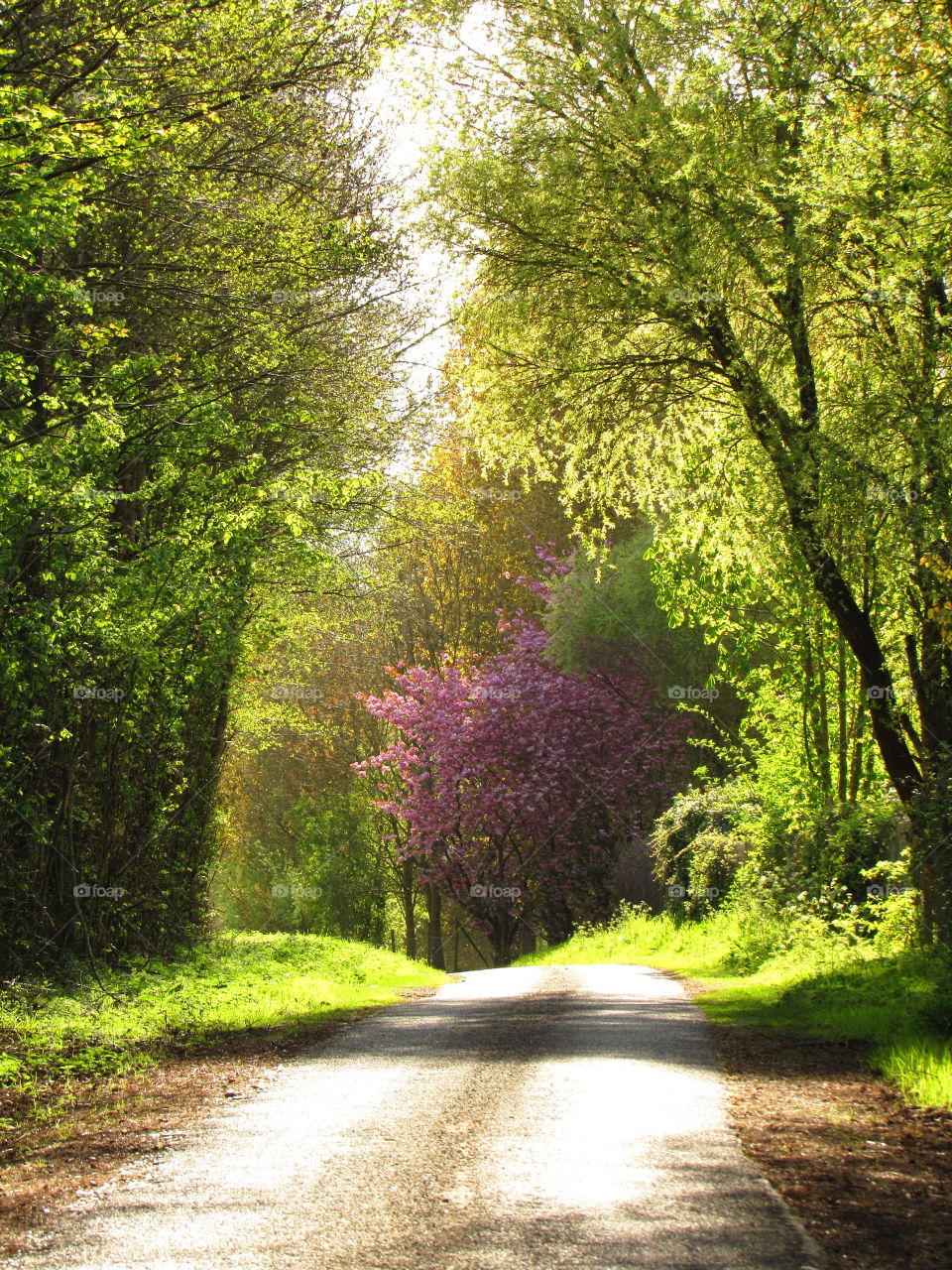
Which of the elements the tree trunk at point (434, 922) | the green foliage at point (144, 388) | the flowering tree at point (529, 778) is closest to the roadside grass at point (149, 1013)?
the green foliage at point (144, 388)

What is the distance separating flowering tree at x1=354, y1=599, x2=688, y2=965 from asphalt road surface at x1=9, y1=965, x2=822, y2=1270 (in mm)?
21888

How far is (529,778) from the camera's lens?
1271 inches

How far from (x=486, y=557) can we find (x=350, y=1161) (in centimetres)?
3258

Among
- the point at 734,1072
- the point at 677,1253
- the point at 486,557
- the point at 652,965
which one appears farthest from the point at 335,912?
the point at 677,1253

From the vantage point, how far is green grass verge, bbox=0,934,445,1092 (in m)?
9.50

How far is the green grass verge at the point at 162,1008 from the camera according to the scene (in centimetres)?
950

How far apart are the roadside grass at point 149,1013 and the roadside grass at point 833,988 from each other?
439 cm

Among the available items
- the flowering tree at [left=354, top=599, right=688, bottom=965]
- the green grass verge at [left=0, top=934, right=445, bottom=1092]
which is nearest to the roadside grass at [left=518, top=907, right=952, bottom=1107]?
the green grass verge at [left=0, top=934, right=445, bottom=1092]

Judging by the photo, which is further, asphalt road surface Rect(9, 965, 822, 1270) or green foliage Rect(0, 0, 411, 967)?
green foliage Rect(0, 0, 411, 967)

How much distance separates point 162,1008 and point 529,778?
68.5ft

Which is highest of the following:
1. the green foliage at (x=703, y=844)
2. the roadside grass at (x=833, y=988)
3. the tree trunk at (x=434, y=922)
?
the green foliage at (x=703, y=844)

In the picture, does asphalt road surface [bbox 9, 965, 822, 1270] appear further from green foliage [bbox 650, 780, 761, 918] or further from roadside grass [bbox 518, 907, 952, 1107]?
green foliage [bbox 650, 780, 761, 918]

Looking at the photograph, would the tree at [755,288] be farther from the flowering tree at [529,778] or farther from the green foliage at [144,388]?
the flowering tree at [529,778]

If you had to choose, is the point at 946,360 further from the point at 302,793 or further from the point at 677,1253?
the point at 302,793
